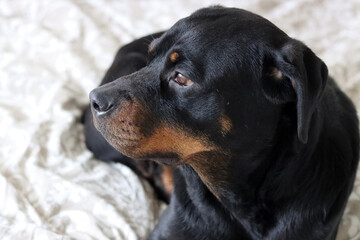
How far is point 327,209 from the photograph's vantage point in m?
1.57

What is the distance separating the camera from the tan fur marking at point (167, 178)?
6.80 feet

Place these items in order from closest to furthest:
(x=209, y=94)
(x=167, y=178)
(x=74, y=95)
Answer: (x=209, y=94), (x=167, y=178), (x=74, y=95)

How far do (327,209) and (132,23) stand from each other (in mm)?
2018

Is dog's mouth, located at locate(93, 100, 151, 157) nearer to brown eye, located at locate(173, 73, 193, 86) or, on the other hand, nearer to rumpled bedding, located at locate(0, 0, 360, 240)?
brown eye, located at locate(173, 73, 193, 86)

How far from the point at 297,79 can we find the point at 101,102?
0.60 m

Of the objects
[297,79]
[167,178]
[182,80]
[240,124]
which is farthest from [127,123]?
[167,178]

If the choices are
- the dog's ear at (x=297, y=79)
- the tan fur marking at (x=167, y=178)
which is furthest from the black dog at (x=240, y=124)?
the tan fur marking at (x=167, y=178)

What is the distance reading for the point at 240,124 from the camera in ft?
4.75

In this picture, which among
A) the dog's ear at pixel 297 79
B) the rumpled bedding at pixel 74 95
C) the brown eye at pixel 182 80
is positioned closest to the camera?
the dog's ear at pixel 297 79

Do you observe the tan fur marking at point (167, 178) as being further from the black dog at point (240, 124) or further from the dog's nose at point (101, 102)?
the dog's nose at point (101, 102)

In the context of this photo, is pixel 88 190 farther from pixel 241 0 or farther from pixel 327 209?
pixel 241 0

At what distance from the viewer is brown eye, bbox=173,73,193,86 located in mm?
1420

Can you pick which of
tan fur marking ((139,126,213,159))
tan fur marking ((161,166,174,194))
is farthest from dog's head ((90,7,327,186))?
tan fur marking ((161,166,174,194))

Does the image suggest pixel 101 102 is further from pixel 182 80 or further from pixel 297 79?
pixel 297 79
